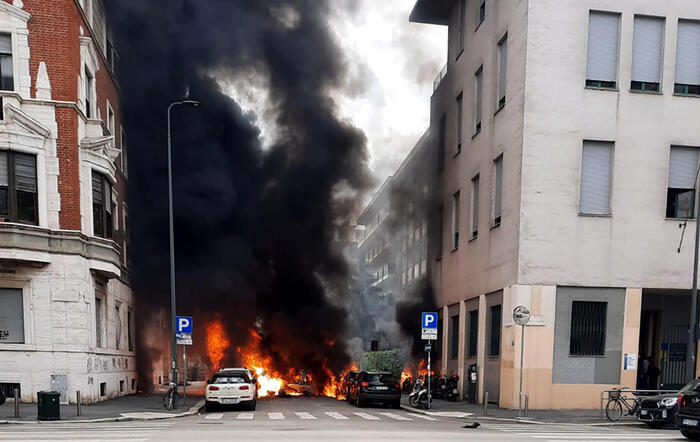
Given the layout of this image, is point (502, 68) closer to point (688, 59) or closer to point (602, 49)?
point (602, 49)

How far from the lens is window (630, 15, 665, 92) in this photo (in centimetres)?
1834

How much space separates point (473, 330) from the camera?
2305 centimetres

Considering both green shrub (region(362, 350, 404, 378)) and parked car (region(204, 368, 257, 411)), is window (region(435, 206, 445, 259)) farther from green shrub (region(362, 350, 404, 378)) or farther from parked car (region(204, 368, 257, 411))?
parked car (region(204, 368, 257, 411))

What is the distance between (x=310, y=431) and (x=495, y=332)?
1120cm

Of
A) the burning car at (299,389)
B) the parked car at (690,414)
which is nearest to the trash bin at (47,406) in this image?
the parked car at (690,414)

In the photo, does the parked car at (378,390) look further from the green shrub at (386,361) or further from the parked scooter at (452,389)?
the green shrub at (386,361)

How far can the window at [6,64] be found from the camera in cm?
1725

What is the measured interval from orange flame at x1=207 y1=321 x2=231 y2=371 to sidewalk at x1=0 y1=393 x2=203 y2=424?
43.0 ft

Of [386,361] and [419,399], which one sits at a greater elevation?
[386,361]

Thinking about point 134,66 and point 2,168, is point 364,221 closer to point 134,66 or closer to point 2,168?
point 134,66

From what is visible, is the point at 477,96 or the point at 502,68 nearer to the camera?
the point at 502,68

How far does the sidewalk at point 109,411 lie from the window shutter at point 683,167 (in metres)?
18.0

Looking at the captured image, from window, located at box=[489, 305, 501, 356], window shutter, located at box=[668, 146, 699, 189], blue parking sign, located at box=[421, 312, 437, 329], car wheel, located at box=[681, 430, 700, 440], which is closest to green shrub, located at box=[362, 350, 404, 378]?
window, located at box=[489, 305, 501, 356]

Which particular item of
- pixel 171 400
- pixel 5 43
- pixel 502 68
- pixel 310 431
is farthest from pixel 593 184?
pixel 5 43
